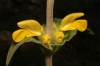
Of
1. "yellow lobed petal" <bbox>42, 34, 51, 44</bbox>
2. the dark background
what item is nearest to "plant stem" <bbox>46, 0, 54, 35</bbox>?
"yellow lobed petal" <bbox>42, 34, 51, 44</bbox>

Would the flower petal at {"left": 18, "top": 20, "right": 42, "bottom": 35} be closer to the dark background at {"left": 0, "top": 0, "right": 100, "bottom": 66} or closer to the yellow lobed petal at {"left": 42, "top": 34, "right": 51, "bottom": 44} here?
the yellow lobed petal at {"left": 42, "top": 34, "right": 51, "bottom": 44}

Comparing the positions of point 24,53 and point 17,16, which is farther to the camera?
point 17,16

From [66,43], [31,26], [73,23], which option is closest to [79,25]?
[73,23]

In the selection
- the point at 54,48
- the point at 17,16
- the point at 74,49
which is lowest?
the point at 74,49

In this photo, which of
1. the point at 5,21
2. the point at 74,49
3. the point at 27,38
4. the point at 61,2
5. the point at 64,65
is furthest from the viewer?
the point at 61,2

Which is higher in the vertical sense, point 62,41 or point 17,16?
point 62,41

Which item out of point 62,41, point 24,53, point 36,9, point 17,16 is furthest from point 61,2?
point 62,41

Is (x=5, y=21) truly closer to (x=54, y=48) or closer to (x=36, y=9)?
(x=36, y=9)
